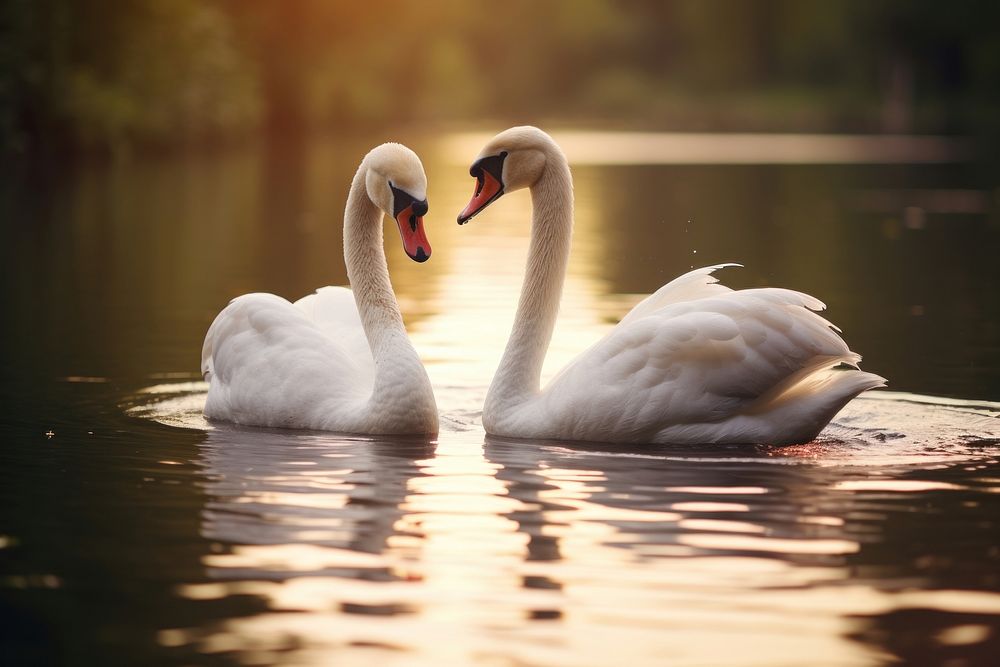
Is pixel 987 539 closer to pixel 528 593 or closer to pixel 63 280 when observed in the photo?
pixel 528 593

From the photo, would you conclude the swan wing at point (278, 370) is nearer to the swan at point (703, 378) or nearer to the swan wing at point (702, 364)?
the swan at point (703, 378)

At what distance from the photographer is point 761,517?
7930 mm

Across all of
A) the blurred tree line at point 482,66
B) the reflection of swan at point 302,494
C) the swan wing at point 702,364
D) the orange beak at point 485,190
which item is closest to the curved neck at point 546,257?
the orange beak at point 485,190

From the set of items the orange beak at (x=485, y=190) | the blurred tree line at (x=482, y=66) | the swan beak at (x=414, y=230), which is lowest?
the swan beak at (x=414, y=230)

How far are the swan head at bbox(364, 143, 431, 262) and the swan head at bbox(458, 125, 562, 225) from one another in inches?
21.1

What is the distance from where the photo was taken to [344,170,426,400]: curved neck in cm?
1060

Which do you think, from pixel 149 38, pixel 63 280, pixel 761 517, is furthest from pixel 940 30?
pixel 761 517

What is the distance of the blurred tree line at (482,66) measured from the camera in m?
45.8

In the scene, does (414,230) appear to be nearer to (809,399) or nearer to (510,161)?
(510,161)

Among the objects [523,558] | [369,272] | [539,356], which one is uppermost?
[369,272]

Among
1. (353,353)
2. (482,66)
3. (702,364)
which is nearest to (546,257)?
(353,353)

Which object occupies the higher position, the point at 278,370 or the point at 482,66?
the point at 482,66

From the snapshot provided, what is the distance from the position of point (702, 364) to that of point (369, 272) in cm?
237

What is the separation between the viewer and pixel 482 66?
154500mm
